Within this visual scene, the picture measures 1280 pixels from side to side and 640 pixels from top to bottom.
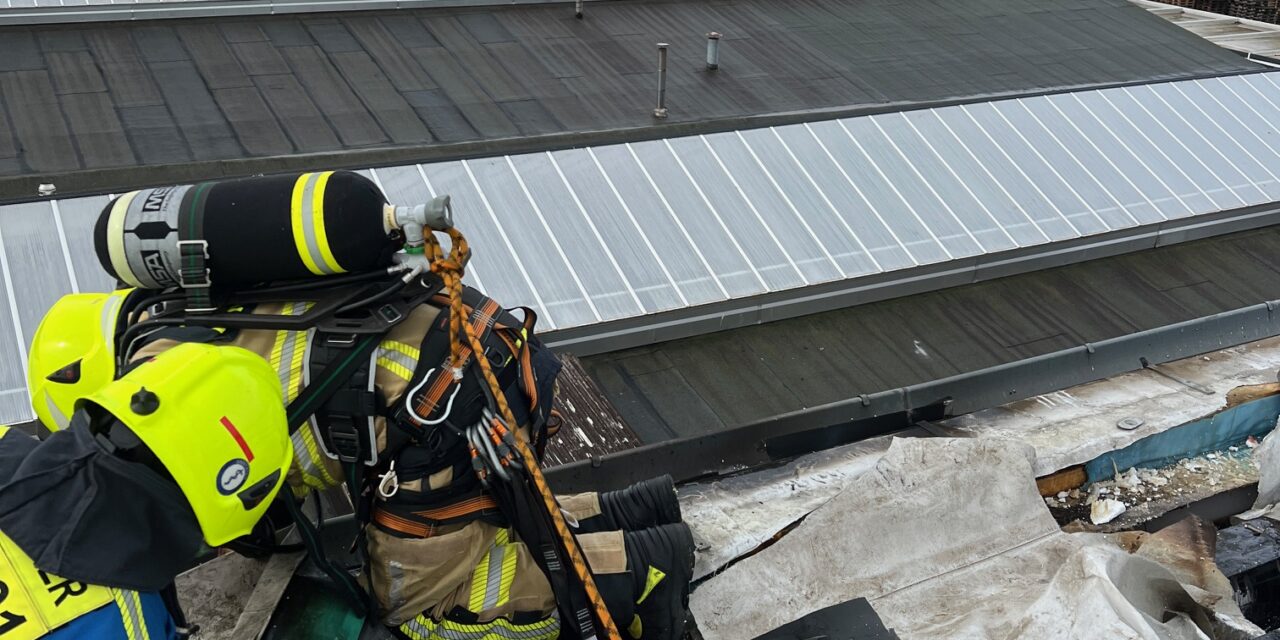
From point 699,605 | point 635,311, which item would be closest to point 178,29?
point 635,311

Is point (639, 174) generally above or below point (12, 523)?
below

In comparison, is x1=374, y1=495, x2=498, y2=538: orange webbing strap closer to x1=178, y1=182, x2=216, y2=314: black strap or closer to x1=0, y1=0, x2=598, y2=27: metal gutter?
x1=178, y1=182, x2=216, y2=314: black strap

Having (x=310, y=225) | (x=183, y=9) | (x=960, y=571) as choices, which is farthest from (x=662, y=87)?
(x=310, y=225)

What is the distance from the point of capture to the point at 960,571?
3.85 metres

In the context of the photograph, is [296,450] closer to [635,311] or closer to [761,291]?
[635,311]

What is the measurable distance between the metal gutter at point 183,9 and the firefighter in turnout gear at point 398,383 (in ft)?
27.9

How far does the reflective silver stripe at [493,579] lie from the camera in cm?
331

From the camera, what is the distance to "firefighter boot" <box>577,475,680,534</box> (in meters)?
3.74

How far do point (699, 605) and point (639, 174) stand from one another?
19.4ft

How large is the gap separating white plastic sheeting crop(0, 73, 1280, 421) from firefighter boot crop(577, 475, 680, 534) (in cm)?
395

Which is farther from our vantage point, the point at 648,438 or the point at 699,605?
the point at 648,438

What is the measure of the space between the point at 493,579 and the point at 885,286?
617cm

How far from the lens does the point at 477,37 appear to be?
1134cm

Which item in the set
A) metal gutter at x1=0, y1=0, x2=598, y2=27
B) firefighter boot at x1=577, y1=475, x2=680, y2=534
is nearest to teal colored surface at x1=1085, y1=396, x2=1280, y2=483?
firefighter boot at x1=577, y1=475, x2=680, y2=534
